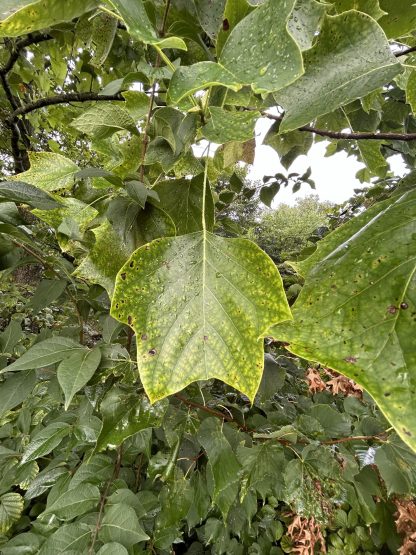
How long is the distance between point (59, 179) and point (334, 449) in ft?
2.43

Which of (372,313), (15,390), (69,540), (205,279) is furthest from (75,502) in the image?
(372,313)

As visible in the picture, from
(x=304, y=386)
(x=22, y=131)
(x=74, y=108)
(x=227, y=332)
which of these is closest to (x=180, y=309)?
(x=227, y=332)

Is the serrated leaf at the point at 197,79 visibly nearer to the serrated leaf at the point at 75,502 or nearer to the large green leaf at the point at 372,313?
the large green leaf at the point at 372,313

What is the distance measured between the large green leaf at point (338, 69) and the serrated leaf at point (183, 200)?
0.68 ft

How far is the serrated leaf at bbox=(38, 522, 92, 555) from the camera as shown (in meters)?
0.55

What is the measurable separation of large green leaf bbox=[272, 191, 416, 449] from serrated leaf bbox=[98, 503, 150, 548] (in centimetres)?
48

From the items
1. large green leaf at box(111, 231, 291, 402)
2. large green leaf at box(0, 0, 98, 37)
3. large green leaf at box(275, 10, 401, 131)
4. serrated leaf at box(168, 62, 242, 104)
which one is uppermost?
large green leaf at box(0, 0, 98, 37)

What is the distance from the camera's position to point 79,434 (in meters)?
0.63

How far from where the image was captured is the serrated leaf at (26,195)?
40cm

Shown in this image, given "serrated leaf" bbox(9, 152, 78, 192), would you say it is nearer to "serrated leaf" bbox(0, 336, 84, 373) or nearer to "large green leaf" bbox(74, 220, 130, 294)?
"large green leaf" bbox(74, 220, 130, 294)

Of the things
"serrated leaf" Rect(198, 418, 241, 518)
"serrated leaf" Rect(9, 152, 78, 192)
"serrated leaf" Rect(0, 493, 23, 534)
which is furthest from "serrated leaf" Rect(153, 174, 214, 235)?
"serrated leaf" Rect(0, 493, 23, 534)

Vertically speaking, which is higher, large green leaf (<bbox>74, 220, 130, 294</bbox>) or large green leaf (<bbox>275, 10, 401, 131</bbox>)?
large green leaf (<bbox>275, 10, 401, 131</bbox>)

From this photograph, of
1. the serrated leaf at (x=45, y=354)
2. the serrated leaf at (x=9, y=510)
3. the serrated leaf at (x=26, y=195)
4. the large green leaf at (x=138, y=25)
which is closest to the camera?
the large green leaf at (x=138, y=25)

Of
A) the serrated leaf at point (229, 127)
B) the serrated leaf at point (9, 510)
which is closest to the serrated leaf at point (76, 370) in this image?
the serrated leaf at point (229, 127)
